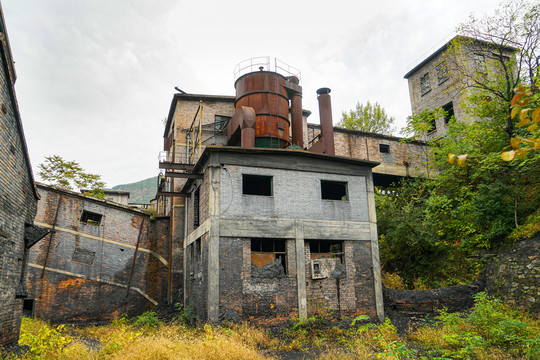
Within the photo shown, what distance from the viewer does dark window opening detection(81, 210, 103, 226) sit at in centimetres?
1625

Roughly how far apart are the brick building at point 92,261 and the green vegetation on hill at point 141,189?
78557 millimetres

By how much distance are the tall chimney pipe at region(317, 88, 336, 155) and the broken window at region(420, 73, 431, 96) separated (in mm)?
12726

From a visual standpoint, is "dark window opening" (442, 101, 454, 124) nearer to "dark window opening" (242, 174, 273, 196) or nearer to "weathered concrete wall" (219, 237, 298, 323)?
"dark window opening" (242, 174, 273, 196)

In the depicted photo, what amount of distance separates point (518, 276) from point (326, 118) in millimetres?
9499

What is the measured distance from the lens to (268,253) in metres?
13.1

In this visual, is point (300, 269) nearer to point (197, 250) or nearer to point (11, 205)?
point (197, 250)

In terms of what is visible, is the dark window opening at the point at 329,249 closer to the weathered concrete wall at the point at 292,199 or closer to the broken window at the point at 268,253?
the weathered concrete wall at the point at 292,199

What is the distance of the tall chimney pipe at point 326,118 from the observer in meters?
17.0

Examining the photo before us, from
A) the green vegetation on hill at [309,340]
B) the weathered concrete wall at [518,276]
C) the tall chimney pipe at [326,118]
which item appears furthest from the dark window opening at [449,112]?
the green vegetation on hill at [309,340]

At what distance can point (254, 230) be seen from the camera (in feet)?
42.4

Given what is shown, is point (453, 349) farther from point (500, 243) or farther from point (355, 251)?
point (500, 243)

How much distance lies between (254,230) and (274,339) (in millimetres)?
3498

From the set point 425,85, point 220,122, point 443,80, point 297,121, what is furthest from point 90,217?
point 425,85

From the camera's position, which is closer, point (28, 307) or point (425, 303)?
point (425, 303)
